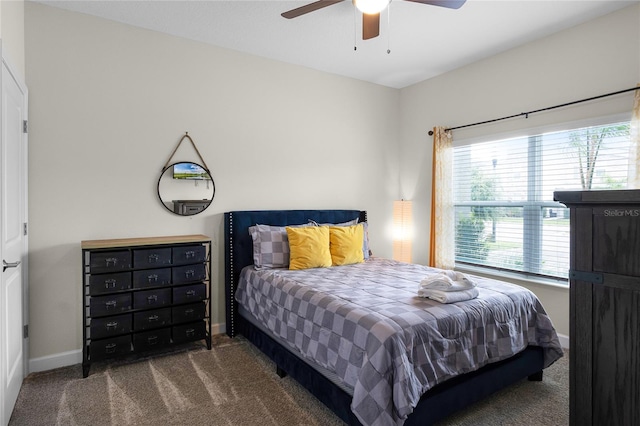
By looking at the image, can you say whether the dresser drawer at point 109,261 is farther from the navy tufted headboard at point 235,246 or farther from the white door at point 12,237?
the navy tufted headboard at point 235,246

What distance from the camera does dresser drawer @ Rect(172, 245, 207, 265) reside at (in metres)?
2.96

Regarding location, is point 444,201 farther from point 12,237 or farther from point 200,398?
point 12,237

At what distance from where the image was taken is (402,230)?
15.2ft

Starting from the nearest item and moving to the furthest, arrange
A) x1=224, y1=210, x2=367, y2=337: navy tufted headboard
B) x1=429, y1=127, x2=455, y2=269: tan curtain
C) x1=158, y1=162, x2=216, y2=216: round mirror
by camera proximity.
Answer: x1=158, y1=162, x2=216, y2=216: round mirror
x1=224, y1=210, x2=367, y2=337: navy tufted headboard
x1=429, y1=127, x2=455, y2=269: tan curtain

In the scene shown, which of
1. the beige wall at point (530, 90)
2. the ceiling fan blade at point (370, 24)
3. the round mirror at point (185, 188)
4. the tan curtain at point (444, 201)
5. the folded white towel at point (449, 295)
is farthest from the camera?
the tan curtain at point (444, 201)

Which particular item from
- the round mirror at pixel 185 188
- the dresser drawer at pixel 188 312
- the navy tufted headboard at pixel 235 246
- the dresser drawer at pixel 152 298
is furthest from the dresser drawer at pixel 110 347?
the round mirror at pixel 185 188

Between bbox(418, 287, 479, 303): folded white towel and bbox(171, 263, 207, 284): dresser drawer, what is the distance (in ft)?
5.98

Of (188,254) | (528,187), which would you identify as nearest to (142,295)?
(188,254)

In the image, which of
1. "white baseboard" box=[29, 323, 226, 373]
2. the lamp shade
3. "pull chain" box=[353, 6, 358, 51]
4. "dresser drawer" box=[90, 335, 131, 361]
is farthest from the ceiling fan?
"white baseboard" box=[29, 323, 226, 373]

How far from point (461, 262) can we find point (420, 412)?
8.73ft

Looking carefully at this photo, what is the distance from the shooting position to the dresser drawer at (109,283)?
2652mm

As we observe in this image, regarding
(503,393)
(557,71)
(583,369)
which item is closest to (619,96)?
(557,71)

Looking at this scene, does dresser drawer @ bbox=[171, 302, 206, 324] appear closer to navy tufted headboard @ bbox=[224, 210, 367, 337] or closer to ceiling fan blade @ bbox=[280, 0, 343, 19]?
navy tufted headboard @ bbox=[224, 210, 367, 337]

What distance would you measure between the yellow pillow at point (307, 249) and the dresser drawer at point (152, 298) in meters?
1.07
